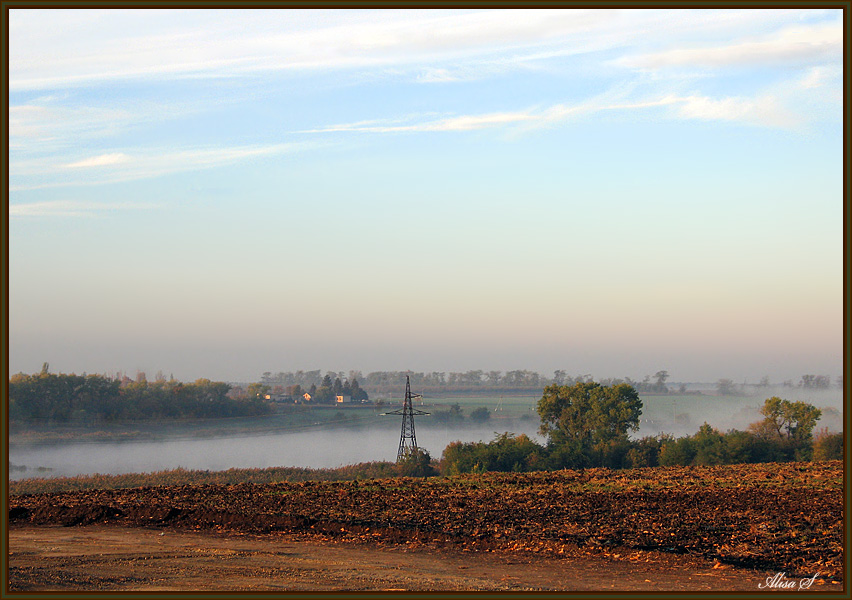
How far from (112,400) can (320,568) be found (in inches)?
3540

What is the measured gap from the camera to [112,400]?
3792 inches

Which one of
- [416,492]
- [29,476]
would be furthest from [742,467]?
[29,476]

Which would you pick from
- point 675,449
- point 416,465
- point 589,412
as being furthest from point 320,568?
point 589,412

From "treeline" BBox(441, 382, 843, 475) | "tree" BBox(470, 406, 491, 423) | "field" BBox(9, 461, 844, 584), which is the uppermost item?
"field" BBox(9, 461, 844, 584)

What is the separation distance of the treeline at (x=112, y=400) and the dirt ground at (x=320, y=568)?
238 ft

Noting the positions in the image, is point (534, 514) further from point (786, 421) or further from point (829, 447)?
point (786, 421)

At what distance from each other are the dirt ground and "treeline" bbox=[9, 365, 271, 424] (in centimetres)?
7255

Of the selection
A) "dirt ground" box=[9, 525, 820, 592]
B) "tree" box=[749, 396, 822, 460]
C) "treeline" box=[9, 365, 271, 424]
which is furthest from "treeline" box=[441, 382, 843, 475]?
"treeline" box=[9, 365, 271, 424]

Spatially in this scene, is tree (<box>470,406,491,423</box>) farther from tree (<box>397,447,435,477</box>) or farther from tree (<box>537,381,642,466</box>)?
tree (<box>397,447,435,477</box>)

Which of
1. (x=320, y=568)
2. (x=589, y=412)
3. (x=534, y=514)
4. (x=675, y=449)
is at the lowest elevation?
(x=675, y=449)

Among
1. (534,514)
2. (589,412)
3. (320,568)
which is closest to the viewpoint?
(320,568)

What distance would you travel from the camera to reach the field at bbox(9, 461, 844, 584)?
1577 centimetres

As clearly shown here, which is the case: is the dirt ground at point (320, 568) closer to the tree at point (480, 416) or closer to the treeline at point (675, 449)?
the treeline at point (675, 449)

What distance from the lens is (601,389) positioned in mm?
68938
